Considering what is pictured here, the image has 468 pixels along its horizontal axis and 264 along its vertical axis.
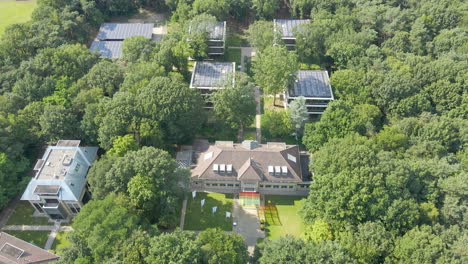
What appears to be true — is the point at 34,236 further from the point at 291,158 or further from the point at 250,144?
the point at 291,158

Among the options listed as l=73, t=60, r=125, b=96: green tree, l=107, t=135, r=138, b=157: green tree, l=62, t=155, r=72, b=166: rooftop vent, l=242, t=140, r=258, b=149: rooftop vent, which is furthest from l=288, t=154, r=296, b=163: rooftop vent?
l=73, t=60, r=125, b=96: green tree

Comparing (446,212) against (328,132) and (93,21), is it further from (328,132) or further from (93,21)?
(93,21)

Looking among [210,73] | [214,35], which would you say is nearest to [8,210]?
[210,73]

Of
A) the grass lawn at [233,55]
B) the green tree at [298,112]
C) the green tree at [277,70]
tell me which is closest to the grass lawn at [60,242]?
the green tree at [298,112]

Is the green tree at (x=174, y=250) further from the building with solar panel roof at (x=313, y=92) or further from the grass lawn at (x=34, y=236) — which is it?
the building with solar panel roof at (x=313, y=92)

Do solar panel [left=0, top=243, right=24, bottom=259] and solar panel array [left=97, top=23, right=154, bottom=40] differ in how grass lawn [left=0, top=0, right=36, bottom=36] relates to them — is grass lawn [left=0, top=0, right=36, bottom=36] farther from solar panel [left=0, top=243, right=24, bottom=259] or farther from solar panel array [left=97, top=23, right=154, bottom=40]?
solar panel [left=0, top=243, right=24, bottom=259]

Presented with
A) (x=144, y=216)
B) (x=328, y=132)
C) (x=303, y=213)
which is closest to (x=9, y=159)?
(x=144, y=216)
